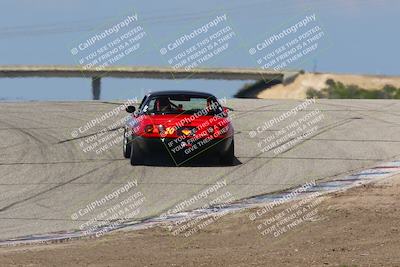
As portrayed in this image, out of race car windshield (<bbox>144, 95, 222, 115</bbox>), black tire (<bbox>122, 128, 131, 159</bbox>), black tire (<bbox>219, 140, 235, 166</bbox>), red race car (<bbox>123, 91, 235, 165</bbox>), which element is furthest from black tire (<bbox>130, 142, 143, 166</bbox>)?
black tire (<bbox>219, 140, 235, 166</bbox>)

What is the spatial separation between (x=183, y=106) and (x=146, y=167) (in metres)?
1.54

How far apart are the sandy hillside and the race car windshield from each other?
33734mm

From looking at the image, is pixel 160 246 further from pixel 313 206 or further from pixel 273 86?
pixel 273 86

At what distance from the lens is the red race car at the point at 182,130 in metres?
16.8

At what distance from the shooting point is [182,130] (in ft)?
Answer: 54.9

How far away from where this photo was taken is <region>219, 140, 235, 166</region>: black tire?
56.5ft

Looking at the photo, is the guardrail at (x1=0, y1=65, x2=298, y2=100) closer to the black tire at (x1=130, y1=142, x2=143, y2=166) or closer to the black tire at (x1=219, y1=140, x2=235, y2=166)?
the black tire at (x1=219, y1=140, x2=235, y2=166)

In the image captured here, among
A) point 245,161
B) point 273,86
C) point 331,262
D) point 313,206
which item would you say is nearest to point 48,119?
point 245,161

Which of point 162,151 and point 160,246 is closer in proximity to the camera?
point 160,246

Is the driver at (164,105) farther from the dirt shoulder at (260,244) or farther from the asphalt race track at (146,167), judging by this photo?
the dirt shoulder at (260,244)

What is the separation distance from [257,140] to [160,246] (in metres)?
9.95

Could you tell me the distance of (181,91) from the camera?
17906mm

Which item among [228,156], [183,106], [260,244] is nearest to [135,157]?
[183,106]

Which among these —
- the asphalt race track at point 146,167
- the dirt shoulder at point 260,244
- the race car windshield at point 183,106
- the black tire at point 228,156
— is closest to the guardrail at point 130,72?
the asphalt race track at point 146,167
